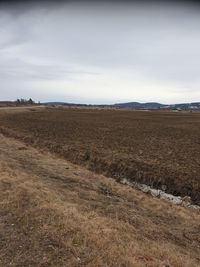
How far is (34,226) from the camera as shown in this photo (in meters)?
8.50

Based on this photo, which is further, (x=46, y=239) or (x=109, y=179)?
(x=109, y=179)

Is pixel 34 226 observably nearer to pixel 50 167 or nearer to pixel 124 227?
pixel 124 227

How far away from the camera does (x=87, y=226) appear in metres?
8.73

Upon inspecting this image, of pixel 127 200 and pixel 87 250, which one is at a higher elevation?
pixel 87 250

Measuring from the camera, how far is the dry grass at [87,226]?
7.22 m

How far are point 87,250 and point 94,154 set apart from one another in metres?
15.1

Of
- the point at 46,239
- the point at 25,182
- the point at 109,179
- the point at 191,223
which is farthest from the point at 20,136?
the point at 46,239

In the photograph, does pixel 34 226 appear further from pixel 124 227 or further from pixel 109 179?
pixel 109 179

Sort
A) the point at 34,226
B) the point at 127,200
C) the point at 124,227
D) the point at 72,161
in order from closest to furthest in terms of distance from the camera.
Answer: the point at 34,226 → the point at 124,227 → the point at 127,200 → the point at 72,161

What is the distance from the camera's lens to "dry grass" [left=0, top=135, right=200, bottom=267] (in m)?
7.22

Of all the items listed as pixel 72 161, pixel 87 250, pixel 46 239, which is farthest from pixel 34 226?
pixel 72 161

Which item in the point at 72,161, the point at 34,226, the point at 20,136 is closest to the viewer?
the point at 34,226

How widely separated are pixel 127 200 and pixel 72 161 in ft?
28.5

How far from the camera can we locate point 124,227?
9320mm
